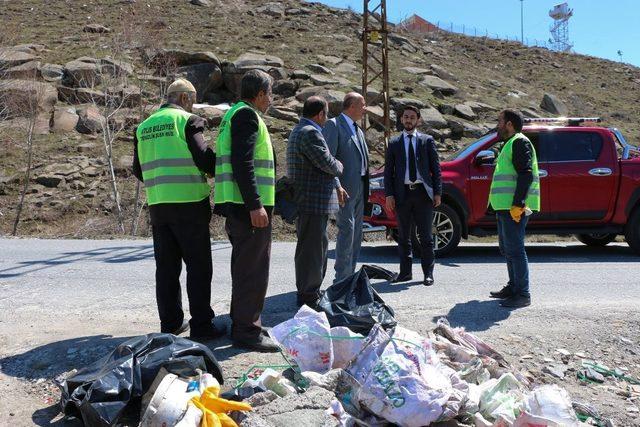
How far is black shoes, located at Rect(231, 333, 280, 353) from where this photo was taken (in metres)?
4.77

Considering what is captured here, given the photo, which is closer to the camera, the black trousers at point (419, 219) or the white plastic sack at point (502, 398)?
the white plastic sack at point (502, 398)

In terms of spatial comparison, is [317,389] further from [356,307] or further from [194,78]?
[194,78]

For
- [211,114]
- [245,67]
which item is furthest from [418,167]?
[245,67]

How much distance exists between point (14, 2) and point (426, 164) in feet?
146

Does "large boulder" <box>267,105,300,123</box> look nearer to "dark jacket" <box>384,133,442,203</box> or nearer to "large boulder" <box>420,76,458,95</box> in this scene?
"large boulder" <box>420,76,458,95</box>

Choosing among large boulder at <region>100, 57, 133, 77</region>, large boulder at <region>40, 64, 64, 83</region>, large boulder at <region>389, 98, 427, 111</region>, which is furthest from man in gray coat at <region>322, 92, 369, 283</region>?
large boulder at <region>40, 64, 64, 83</region>

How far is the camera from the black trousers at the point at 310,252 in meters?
5.80

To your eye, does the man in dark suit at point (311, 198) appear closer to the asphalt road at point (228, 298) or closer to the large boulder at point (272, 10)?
the asphalt road at point (228, 298)

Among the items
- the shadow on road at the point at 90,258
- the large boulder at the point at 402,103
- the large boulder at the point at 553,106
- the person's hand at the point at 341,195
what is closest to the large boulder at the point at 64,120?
the large boulder at the point at 402,103

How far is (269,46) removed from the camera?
35.9 m

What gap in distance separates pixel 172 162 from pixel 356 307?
5.72ft

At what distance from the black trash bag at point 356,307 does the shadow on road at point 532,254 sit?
166 inches

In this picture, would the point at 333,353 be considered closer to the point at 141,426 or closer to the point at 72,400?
the point at 141,426

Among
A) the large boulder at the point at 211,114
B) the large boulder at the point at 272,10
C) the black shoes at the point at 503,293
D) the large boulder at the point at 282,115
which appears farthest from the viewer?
the large boulder at the point at 272,10
